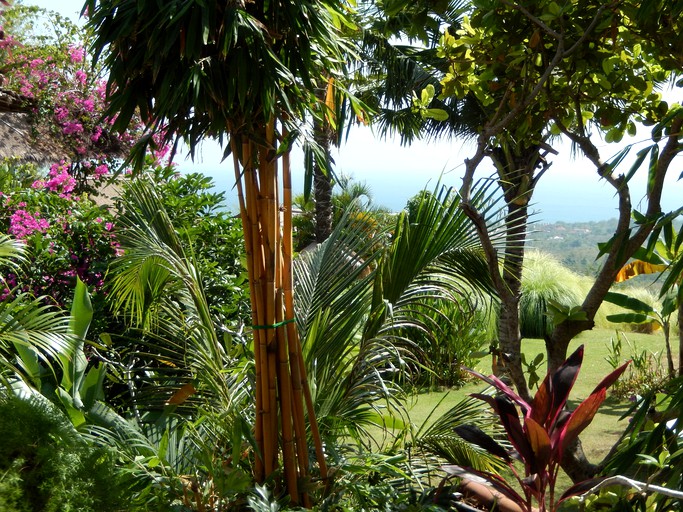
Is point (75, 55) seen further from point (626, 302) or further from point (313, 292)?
point (626, 302)

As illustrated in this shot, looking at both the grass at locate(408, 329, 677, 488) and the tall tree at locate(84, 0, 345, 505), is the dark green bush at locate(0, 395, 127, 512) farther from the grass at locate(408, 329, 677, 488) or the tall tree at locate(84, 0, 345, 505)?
the grass at locate(408, 329, 677, 488)

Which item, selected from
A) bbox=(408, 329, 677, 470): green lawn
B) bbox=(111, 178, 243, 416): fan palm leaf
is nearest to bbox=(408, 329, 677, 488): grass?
bbox=(408, 329, 677, 470): green lawn

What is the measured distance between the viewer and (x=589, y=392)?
24.2 feet

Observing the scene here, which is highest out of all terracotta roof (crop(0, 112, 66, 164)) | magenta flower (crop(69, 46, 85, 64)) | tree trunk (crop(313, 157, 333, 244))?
magenta flower (crop(69, 46, 85, 64))

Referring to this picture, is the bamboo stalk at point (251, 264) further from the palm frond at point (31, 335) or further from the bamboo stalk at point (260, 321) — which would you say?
the palm frond at point (31, 335)

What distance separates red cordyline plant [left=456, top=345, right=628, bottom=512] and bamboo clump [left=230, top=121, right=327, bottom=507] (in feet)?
2.82

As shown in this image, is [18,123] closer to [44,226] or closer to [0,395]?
[44,226]

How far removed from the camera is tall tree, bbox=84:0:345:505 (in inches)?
114

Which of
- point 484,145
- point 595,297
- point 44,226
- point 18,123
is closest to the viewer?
point 484,145

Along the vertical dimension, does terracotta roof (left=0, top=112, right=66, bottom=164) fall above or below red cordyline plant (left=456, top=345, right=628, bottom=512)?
above

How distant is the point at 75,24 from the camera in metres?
11.0

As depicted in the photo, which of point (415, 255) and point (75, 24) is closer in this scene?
point (415, 255)

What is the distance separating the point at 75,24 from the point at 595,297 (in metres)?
9.93

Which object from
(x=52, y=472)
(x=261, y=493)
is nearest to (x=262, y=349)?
(x=261, y=493)
